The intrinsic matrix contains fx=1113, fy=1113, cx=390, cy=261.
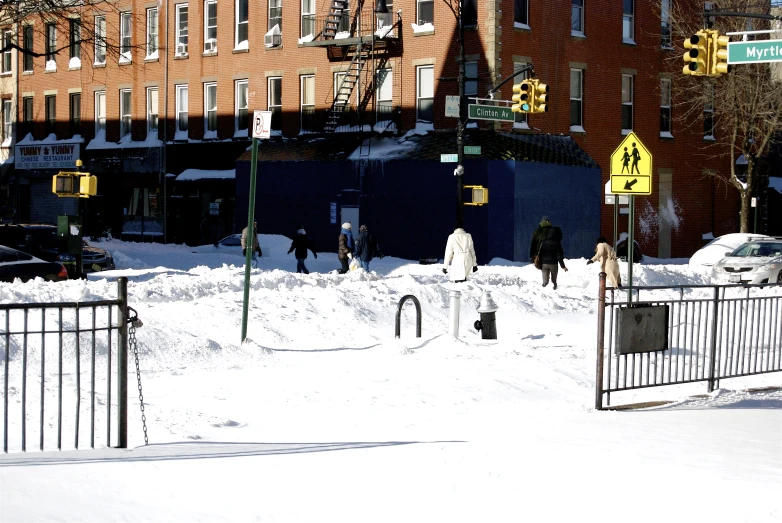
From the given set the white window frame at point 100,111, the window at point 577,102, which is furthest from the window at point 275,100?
the window at point 577,102

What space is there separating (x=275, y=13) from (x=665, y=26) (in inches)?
609

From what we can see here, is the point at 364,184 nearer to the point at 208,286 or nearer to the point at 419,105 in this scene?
the point at 419,105

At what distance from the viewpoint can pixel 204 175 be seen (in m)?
46.1

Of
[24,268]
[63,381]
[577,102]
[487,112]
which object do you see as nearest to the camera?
[63,381]

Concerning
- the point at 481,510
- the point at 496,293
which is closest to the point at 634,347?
the point at 481,510

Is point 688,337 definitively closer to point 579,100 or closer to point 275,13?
point 579,100

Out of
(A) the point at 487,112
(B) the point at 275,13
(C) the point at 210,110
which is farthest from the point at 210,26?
(A) the point at 487,112

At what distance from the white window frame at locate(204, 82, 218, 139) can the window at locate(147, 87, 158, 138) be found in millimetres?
3166

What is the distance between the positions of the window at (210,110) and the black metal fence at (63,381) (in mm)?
32206

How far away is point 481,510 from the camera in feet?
22.0

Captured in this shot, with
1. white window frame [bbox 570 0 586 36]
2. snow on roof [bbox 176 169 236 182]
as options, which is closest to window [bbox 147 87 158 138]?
snow on roof [bbox 176 169 236 182]

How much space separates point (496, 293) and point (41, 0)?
1359 cm

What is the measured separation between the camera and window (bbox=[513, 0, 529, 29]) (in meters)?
39.0

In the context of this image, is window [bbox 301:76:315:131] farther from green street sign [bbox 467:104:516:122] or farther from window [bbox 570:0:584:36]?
green street sign [bbox 467:104:516:122]
